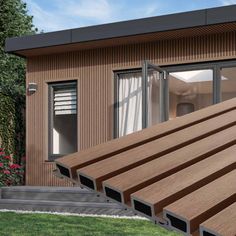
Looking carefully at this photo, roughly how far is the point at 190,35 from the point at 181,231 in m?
7.34

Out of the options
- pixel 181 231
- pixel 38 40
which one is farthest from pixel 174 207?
pixel 38 40

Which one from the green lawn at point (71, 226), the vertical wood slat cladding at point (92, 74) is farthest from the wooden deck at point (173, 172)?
the vertical wood slat cladding at point (92, 74)

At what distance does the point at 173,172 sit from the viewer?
131 centimetres

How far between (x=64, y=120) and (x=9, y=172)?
1458 mm

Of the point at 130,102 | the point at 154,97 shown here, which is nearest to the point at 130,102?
the point at 130,102

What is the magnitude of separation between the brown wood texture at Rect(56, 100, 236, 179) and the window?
7.82m

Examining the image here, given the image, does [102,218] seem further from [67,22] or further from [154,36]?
[67,22]

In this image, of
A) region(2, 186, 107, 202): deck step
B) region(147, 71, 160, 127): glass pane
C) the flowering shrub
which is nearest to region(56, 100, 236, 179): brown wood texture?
region(2, 186, 107, 202): deck step

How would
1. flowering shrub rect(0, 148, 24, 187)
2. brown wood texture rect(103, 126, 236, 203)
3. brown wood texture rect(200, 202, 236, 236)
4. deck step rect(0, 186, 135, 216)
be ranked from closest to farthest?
1. brown wood texture rect(200, 202, 236, 236)
2. brown wood texture rect(103, 126, 236, 203)
3. deck step rect(0, 186, 135, 216)
4. flowering shrub rect(0, 148, 24, 187)

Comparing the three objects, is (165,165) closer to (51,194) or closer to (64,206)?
(64,206)

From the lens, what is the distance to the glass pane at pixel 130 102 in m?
8.86

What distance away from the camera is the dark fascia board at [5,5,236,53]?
24.5ft

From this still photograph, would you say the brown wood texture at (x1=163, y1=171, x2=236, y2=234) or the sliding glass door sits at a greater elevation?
the sliding glass door

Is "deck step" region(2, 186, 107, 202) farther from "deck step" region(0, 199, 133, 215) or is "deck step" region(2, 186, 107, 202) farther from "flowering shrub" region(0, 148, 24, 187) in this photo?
"flowering shrub" region(0, 148, 24, 187)
